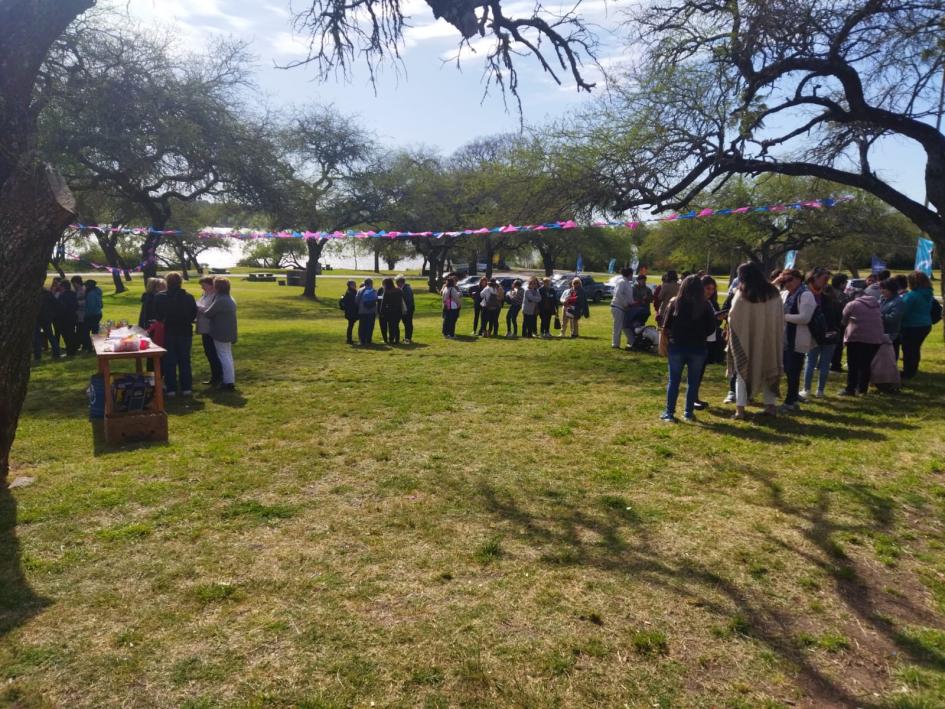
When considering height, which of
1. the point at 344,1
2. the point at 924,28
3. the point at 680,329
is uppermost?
the point at 924,28

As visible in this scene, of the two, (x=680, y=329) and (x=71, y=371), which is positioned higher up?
(x=680, y=329)

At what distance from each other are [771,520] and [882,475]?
1.68 metres

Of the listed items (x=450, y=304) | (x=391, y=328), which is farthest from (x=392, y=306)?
(x=450, y=304)

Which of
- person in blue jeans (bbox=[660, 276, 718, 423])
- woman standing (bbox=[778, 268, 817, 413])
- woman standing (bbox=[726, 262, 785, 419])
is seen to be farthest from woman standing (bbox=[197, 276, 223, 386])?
woman standing (bbox=[778, 268, 817, 413])

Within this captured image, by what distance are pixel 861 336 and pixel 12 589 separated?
941 cm

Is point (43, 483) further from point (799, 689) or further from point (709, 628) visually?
point (799, 689)

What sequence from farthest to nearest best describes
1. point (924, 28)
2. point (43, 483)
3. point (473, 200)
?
point (473, 200) → point (924, 28) → point (43, 483)

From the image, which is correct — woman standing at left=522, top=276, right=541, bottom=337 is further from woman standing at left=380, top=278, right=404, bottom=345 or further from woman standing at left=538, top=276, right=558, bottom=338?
woman standing at left=380, top=278, right=404, bottom=345

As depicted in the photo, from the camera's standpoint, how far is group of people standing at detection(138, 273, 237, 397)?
8398mm

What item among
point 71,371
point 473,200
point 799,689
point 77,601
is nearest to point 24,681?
point 77,601

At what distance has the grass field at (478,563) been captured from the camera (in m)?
2.84

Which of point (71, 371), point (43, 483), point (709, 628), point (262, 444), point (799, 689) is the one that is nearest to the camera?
point (799, 689)

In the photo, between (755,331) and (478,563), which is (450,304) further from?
(478,563)

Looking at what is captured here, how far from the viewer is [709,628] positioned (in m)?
3.21
